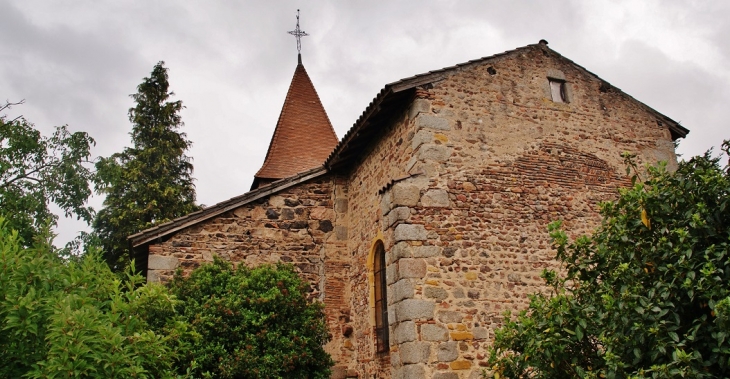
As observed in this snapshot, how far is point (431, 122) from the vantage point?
869cm

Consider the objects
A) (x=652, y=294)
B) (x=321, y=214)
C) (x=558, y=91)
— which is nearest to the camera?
(x=652, y=294)

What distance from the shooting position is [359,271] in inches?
410

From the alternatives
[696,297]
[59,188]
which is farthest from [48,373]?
[59,188]

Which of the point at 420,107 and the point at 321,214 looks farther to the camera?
the point at 321,214

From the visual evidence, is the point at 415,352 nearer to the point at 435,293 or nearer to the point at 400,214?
the point at 435,293

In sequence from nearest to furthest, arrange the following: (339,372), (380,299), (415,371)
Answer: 1. (415,371)
2. (380,299)
3. (339,372)

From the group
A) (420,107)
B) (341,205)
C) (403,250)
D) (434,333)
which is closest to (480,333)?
(434,333)

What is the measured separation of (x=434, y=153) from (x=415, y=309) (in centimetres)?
232

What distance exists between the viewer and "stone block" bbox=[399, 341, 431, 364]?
7445 millimetres

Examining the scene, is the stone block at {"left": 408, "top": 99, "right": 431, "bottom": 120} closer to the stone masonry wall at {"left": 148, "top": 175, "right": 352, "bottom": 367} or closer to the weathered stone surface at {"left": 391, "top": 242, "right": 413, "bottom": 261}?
the weathered stone surface at {"left": 391, "top": 242, "right": 413, "bottom": 261}

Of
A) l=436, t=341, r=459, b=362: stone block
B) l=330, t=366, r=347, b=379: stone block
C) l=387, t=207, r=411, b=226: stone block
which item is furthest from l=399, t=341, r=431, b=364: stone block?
l=330, t=366, r=347, b=379: stone block

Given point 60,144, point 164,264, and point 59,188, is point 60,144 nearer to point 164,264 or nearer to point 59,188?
point 59,188

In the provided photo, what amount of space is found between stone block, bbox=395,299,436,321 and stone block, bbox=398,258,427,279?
1.11ft

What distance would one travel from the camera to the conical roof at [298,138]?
16578 millimetres
